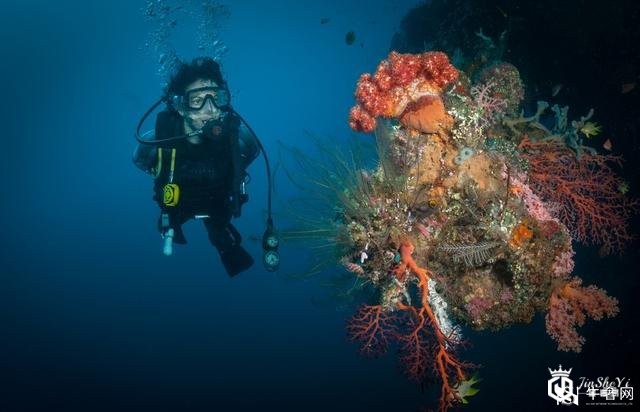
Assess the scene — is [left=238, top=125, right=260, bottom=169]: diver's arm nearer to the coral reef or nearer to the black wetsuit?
the black wetsuit

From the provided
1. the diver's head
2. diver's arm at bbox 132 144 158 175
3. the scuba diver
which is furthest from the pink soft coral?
diver's arm at bbox 132 144 158 175

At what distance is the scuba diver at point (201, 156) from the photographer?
629 centimetres

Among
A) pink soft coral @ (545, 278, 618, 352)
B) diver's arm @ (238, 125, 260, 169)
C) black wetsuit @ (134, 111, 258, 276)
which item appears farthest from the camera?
diver's arm @ (238, 125, 260, 169)

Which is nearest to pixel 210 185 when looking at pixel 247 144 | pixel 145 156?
pixel 247 144

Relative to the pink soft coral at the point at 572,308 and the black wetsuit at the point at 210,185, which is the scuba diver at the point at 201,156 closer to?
the black wetsuit at the point at 210,185

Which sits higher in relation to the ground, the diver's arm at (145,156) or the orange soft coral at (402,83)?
the diver's arm at (145,156)

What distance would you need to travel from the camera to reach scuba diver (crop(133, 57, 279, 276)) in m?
6.29

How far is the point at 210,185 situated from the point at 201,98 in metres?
1.63

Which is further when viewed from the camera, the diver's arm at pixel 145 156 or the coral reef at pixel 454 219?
the diver's arm at pixel 145 156

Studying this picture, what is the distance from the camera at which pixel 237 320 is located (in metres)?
25.8

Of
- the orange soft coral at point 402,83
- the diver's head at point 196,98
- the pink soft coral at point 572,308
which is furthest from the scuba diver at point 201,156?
the pink soft coral at point 572,308

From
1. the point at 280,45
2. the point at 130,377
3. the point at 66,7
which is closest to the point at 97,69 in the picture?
the point at 66,7

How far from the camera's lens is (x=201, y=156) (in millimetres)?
6590

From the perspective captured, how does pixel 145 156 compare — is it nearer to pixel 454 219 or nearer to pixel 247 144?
pixel 247 144
